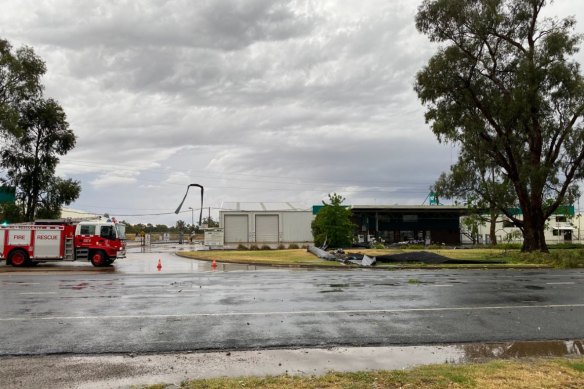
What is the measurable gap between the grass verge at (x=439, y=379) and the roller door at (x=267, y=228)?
191 feet

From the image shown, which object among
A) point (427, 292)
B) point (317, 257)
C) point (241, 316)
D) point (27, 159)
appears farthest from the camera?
point (27, 159)

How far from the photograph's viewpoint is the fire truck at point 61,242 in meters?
28.0

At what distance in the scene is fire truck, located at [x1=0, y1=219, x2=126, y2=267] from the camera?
91.7 feet

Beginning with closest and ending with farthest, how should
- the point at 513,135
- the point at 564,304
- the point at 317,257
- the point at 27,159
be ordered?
1. the point at 564,304
2. the point at 317,257
3. the point at 513,135
4. the point at 27,159

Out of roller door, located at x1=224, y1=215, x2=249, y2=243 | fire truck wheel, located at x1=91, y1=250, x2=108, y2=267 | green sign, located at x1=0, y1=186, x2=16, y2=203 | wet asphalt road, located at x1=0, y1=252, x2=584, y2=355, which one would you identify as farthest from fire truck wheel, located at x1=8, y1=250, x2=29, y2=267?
roller door, located at x1=224, y1=215, x2=249, y2=243

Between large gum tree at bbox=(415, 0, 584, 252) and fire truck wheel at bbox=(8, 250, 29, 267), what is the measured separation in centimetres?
2770

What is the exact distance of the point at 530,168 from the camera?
3391cm

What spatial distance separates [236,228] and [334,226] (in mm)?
21754

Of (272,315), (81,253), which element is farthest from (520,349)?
(81,253)

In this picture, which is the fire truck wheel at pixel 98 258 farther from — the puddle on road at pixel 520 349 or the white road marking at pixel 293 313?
the puddle on road at pixel 520 349

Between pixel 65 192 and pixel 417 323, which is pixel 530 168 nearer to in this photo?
pixel 417 323

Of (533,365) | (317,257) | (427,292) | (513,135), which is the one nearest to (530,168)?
(513,135)

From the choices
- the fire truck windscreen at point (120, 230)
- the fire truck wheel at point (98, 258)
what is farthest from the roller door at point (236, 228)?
the fire truck wheel at point (98, 258)

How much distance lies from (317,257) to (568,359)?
Result: 26.4 meters
